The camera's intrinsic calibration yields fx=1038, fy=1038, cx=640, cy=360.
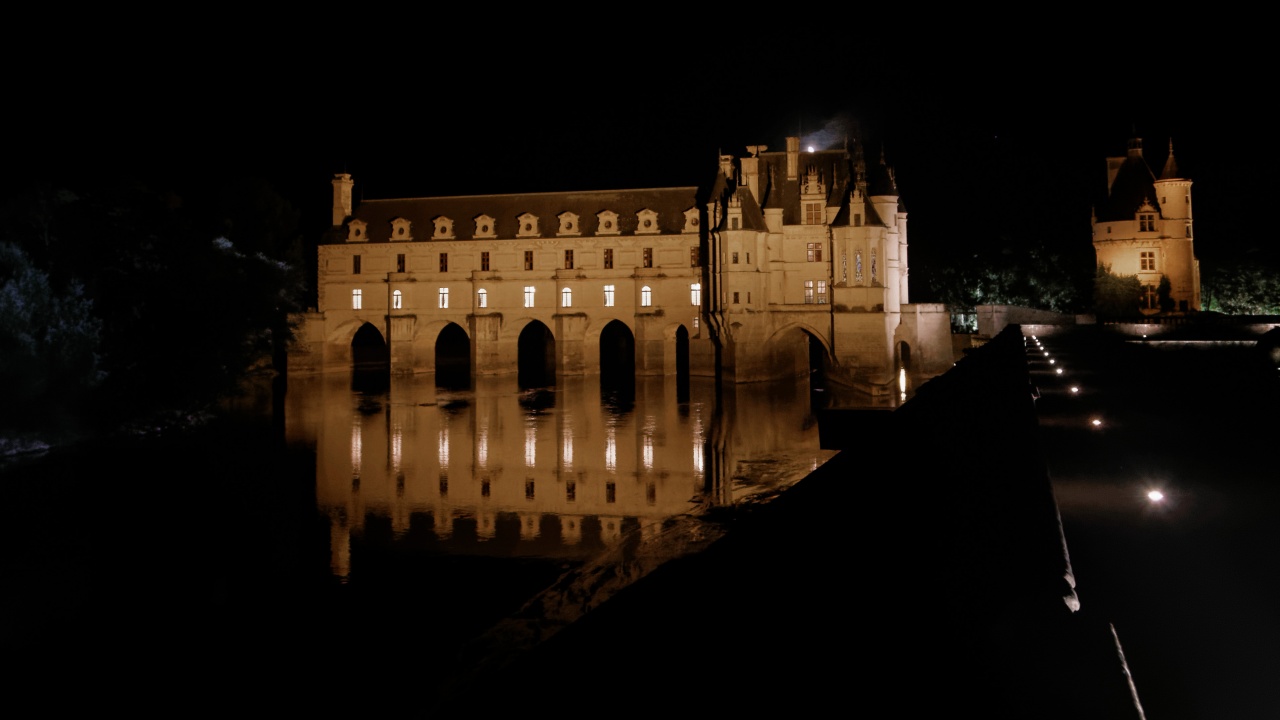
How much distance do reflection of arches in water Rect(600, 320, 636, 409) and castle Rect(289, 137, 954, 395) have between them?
150 centimetres

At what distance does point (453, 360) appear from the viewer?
241 feet

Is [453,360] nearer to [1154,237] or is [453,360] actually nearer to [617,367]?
[617,367]

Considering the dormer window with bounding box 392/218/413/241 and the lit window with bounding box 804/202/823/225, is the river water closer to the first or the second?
the lit window with bounding box 804/202/823/225

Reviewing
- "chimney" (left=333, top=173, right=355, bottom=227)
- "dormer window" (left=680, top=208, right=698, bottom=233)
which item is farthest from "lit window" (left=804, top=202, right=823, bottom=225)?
"chimney" (left=333, top=173, right=355, bottom=227)

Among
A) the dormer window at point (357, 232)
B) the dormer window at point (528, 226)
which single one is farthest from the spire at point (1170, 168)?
the dormer window at point (357, 232)

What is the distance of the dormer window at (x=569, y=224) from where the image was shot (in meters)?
56.9

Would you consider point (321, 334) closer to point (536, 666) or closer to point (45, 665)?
point (45, 665)

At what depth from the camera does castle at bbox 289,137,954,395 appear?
49.9m

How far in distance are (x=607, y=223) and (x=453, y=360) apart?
21739 mm

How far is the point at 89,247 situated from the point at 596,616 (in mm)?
36399

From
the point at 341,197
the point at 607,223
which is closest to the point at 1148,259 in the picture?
the point at 607,223

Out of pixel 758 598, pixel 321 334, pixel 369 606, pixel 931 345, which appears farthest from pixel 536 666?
pixel 321 334

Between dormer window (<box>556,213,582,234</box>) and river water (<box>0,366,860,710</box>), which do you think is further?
dormer window (<box>556,213,582,234</box>)

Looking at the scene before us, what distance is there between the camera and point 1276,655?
354 centimetres
